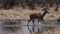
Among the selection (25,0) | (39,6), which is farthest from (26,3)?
(39,6)

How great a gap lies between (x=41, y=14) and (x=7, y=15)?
76 centimetres

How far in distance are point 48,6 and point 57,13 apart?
0.85 feet

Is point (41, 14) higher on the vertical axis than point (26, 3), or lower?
lower

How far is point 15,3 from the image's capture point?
12.1 ft

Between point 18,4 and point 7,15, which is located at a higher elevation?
point 18,4

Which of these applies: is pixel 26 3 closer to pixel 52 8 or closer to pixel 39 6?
pixel 39 6

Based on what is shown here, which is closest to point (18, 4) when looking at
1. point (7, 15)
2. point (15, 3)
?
point (15, 3)

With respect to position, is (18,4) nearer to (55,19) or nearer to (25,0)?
(25,0)

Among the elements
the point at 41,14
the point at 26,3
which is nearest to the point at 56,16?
the point at 41,14

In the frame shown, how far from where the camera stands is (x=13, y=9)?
3.66 meters

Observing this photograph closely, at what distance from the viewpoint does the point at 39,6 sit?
145 inches

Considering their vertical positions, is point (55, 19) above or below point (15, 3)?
below

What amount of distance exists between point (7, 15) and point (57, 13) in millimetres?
1126

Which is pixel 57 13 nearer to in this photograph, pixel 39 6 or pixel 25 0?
pixel 39 6
